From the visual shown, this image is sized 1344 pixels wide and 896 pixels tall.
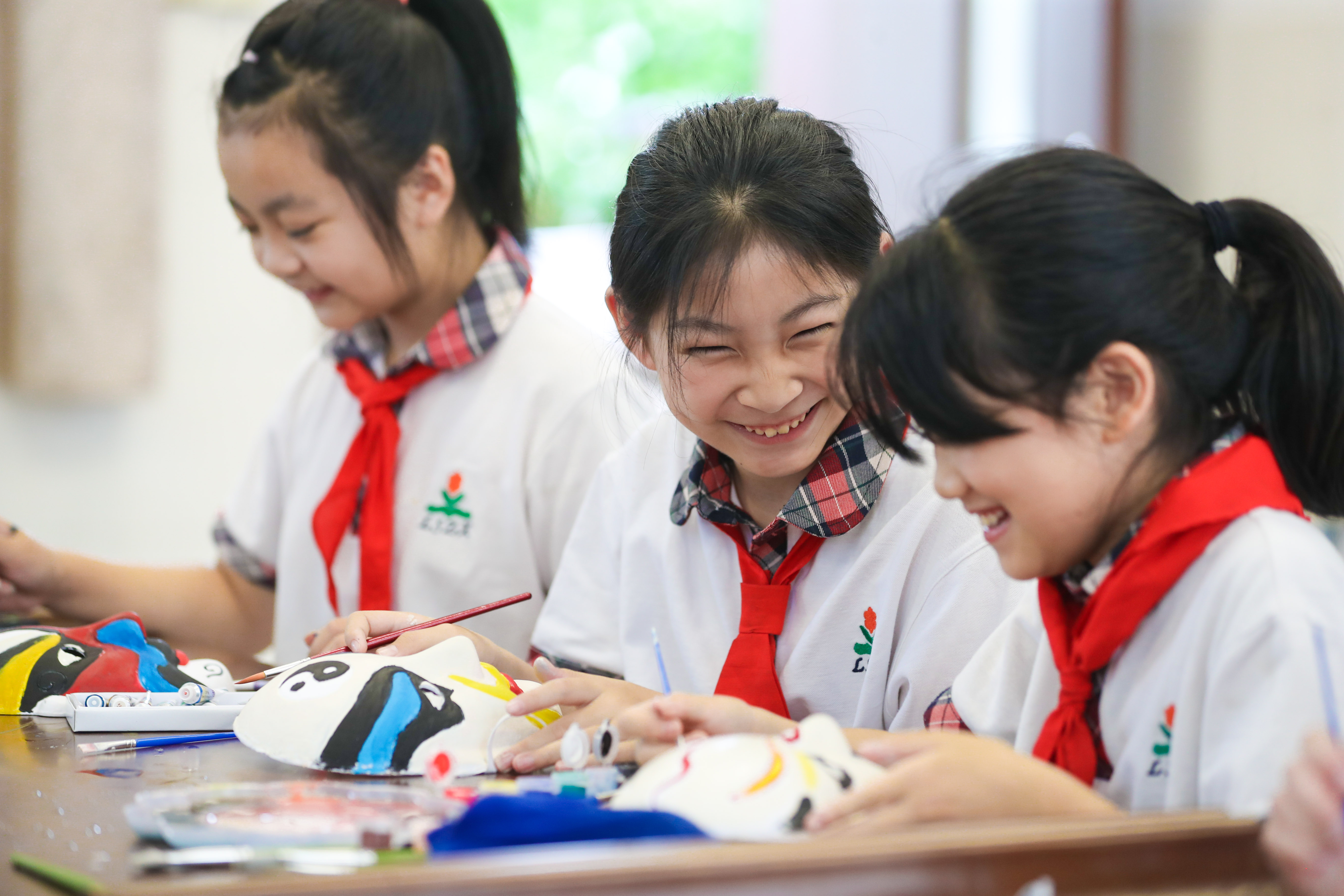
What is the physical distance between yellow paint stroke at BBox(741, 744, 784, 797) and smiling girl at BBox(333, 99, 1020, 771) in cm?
29

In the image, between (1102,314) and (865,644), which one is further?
(865,644)

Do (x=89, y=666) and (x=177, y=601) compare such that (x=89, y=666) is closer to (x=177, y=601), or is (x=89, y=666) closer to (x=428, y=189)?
(x=177, y=601)

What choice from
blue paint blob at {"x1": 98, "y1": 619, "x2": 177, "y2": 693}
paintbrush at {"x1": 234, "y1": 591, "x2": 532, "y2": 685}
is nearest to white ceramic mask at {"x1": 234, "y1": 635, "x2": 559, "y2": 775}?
paintbrush at {"x1": 234, "y1": 591, "x2": 532, "y2": 685}

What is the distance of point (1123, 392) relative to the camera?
79 cm

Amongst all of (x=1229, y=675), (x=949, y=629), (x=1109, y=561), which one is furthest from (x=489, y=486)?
(x=1229, y=675)

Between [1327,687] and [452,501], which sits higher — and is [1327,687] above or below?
above

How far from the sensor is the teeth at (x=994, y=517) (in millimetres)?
829

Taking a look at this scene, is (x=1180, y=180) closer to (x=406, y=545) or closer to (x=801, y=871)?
(x=406, y=545)

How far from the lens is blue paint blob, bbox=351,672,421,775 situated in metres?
0.88

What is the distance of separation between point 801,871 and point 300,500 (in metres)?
1.30

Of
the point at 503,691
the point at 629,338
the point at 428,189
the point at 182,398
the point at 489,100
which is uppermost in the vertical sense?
the point at 489,100

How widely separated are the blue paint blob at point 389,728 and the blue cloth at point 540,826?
0.25 meters

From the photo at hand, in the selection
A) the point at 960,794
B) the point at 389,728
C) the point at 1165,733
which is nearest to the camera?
the point at 960,794

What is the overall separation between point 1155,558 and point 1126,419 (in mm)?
87
